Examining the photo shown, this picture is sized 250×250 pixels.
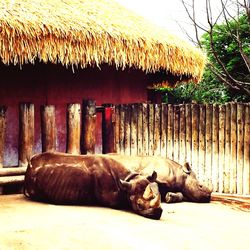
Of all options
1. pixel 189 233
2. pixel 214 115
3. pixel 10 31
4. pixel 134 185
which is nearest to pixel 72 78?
pixel 10 31

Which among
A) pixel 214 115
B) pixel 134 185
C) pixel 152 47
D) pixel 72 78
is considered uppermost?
pixel 152 47

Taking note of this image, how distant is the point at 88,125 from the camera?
22.5 ft

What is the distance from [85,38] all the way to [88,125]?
4.18ft

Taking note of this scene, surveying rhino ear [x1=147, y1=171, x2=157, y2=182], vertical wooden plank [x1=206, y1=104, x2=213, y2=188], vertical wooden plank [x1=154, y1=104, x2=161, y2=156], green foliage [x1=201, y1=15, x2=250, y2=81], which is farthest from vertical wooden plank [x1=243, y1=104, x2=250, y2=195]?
green foliage [x1=201, y1=15, x2=250, y2=81]

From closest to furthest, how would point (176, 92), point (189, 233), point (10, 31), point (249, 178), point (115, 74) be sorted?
point (189, 233), point (10, 31), point (249, 178), point (115, 74), point (176, 92)

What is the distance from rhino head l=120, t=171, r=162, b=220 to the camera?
4.91 m

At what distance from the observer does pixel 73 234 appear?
3947mm

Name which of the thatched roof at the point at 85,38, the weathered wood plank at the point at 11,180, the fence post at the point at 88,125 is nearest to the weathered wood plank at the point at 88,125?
the fence post at the point at 88,125

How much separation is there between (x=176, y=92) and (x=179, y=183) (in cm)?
1243

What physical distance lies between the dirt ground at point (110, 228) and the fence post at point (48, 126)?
1039mm

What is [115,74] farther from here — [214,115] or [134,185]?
[134,185]

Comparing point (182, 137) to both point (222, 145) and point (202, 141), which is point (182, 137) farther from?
point (222, 145)

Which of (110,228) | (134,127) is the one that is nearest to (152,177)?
(110,228)

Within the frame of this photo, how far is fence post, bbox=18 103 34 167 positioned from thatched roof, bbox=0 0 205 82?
670 mm
